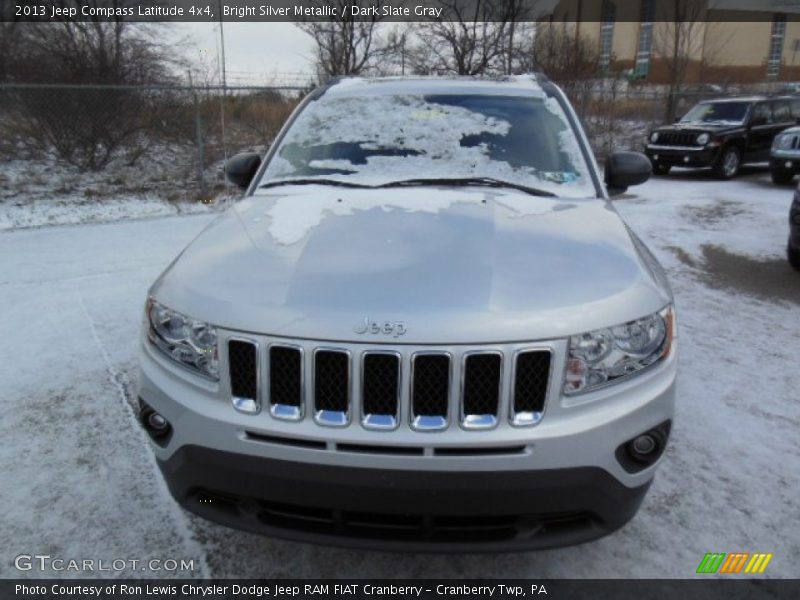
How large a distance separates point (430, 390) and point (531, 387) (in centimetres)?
30

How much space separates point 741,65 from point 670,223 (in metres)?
47.1

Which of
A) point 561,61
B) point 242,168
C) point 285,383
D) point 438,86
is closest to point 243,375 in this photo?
point 285,383

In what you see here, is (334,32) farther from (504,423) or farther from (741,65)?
(741,65)

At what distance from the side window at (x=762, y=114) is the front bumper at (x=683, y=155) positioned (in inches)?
61.3

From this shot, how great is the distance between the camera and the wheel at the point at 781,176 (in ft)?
42.8

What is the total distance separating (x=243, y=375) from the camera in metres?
2.02

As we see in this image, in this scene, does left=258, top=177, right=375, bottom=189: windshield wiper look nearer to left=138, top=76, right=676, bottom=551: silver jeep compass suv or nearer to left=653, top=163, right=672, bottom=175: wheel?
left=138, top=76, right=676, bottom=551: silver jeep compass suv

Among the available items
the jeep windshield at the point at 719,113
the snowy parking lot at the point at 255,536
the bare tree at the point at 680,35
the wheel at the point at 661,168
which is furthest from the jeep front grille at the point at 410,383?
the bare tree at the point at 680,35

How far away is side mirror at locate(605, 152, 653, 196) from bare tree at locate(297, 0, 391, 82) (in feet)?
47.0

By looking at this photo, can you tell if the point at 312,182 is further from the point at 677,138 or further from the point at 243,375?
the point at 677,138

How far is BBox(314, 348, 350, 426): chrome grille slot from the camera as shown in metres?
1.91

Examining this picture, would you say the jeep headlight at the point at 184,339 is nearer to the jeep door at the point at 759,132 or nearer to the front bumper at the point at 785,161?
the front bumper at the point at 785,161

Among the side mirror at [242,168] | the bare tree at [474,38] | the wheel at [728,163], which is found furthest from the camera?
the bare tree at [474,38]

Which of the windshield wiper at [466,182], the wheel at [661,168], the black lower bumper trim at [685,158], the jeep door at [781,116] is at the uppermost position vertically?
the jeep door at [781,116]
